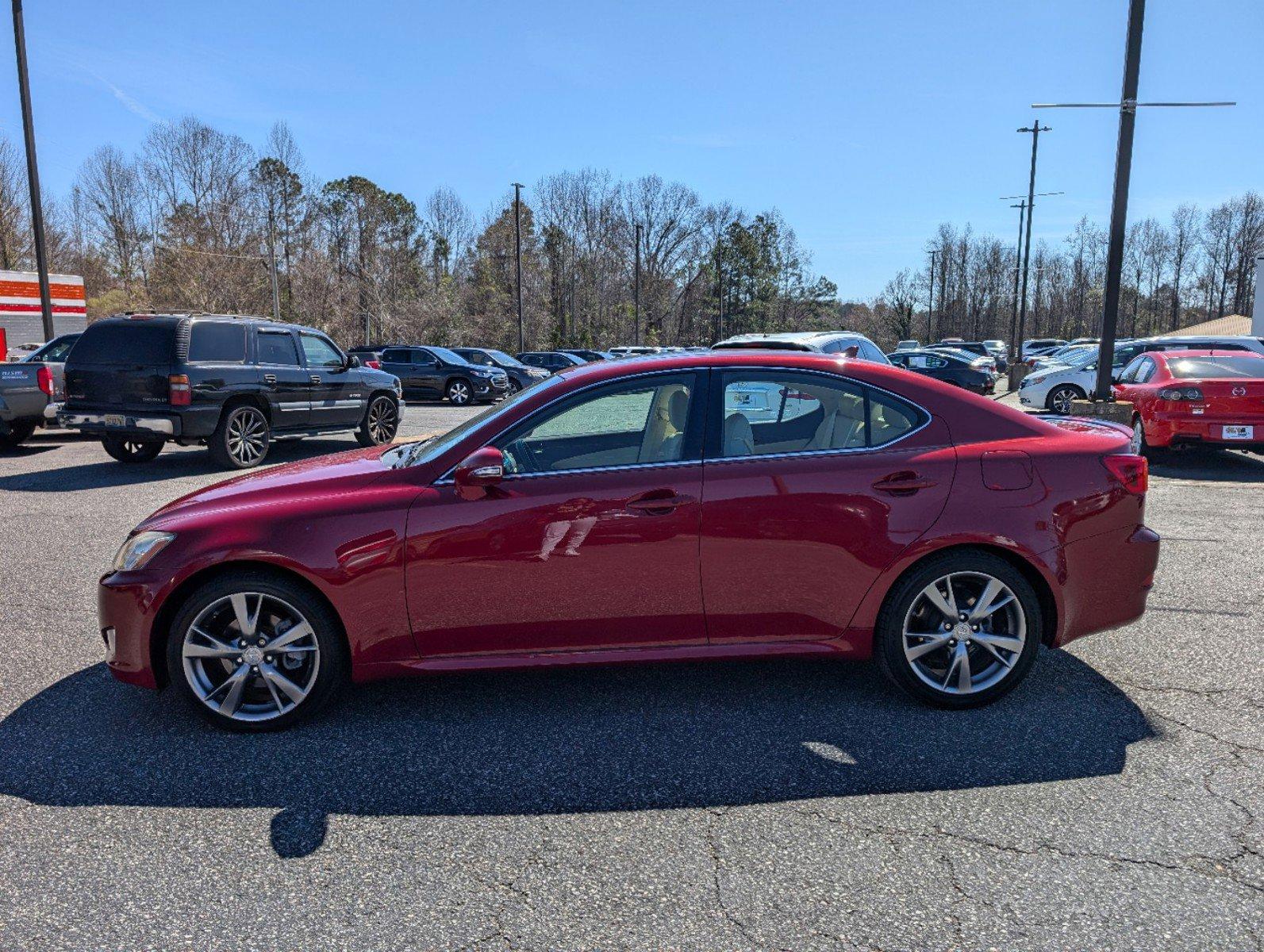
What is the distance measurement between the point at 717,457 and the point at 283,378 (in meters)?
9.71

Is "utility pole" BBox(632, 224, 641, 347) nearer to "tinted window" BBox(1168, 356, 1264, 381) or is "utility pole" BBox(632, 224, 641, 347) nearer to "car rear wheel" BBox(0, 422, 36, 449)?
"car rear wheel" BBox(0, 422, 36, 449)

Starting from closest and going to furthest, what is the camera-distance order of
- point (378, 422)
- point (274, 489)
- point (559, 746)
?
point (559, 746), point (274, 489), point (378, 422)

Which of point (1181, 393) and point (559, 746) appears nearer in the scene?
point (559, 746)

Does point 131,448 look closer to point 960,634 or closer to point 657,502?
point 657,502

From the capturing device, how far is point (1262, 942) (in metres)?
2.44

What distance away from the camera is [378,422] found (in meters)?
14.2

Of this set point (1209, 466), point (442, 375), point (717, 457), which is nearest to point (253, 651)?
point (717, 457)

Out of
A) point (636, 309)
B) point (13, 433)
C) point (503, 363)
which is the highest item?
point (636, 309)

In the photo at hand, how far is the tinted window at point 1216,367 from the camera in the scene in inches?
437

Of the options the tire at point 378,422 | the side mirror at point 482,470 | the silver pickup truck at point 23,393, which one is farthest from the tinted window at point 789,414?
the silver pickup truck at point 23,393

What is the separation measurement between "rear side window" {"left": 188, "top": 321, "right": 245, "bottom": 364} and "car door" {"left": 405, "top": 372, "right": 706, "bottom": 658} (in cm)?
860

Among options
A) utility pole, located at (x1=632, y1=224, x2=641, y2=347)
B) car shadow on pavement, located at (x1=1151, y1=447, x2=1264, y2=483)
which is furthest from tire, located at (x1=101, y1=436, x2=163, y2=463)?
utility pole, located at (x1=632, y1=224, x2=641, y2=347)

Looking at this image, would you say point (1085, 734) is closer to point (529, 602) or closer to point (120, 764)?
point (529, 602)

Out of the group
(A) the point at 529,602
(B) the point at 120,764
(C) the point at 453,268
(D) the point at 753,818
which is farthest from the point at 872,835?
(C) the point at 453,268
